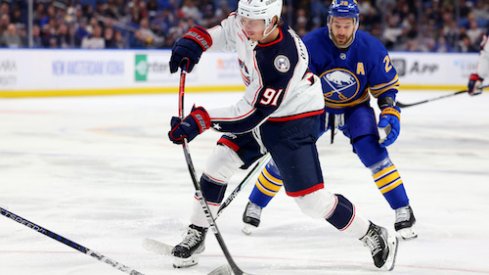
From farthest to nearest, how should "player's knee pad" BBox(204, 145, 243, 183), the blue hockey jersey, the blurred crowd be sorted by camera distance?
the blurred crowd, the blue hockey jersey, "player's knee pad" BBox(204, 145, 243, 183)

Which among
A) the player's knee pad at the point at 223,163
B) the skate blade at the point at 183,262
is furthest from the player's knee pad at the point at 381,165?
the skate blade at the point at 183,262

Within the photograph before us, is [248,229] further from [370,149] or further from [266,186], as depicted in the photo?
[370,149]

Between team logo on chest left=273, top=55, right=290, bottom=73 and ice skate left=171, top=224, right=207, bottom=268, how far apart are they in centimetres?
79

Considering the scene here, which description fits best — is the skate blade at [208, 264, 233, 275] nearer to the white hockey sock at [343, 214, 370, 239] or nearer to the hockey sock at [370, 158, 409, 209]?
the white hockey sock at [343, 214, 370, 239]

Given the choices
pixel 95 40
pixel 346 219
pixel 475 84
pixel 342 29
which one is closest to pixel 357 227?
pixel 346 219

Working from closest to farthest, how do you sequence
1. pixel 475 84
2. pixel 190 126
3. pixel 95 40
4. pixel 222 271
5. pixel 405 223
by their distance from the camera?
pixel 190 126, pixel 222 271, pixel 405 223, pixel 475 84, pixel 95 40

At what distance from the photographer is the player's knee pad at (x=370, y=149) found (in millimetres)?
3793

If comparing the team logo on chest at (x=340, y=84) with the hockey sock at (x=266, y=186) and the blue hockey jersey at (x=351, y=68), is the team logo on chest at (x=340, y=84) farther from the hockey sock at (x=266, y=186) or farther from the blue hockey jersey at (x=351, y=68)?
the hockey sock at (x=266, y=186)

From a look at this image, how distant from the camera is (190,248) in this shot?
3.24 m

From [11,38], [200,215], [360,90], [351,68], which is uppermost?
[351,68]

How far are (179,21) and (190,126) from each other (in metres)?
11.1

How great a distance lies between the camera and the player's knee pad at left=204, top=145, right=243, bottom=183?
10.7 ft

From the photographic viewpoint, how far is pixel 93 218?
4086 millimetres

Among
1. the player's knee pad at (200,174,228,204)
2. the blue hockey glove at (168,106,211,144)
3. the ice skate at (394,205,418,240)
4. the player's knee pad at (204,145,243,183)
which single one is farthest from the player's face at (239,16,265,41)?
the ice skate at (394,205,418,240)
